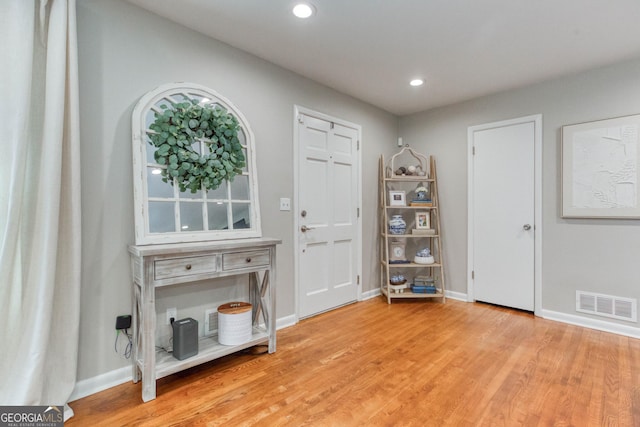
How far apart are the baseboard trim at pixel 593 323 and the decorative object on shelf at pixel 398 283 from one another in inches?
56.0

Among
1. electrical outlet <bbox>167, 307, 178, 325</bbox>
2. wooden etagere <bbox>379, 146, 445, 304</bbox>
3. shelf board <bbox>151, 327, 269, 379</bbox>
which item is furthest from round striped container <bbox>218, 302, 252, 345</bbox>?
wooden etagere <bbox>379, 146, 445, 304</bbox>

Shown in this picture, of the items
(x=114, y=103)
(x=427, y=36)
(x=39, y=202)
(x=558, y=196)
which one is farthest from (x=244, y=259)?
(x=558, y=196)

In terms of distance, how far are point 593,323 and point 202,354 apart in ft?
11.3

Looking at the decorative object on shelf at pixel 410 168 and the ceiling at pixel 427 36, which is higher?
the ceiling at pixel 427 36

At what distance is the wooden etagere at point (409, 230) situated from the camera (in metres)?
3.84

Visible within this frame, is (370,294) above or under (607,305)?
under

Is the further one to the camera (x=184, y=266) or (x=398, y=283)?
(x=398, y=283)

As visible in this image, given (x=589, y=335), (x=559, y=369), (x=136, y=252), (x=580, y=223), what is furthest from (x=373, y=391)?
(x=580, y=223)

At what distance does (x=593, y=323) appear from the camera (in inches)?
117

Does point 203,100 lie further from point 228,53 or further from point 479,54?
point 479,54

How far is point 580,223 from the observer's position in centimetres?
304

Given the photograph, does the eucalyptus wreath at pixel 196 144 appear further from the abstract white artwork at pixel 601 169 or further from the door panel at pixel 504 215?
the abstract white artwork at pixel 601 169

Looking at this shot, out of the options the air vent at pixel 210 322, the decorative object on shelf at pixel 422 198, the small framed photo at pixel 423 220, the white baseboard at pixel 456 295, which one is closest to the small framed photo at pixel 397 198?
the decorative object on shelf at pixel 422 198

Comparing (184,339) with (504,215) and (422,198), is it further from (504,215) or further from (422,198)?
(504,215)
